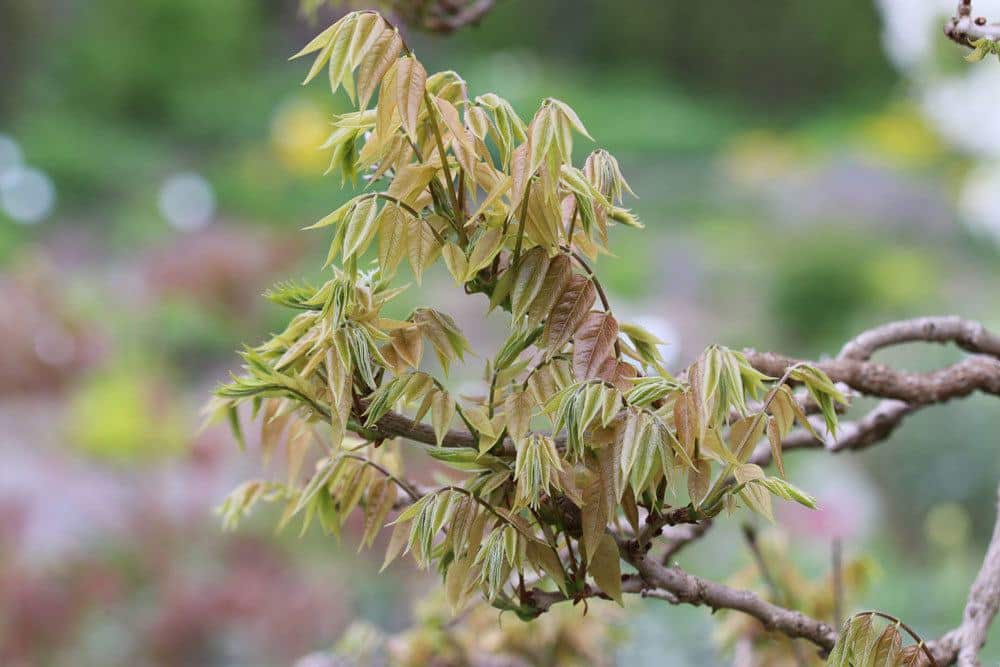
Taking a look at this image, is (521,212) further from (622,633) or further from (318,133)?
(318,133)

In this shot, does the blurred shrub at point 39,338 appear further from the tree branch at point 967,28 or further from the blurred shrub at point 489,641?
the tree branch at point 967,28

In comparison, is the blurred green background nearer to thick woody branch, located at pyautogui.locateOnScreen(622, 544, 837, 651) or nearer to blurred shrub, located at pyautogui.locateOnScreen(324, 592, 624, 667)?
blurred shrub, located at pyautogui.locateOnScreen(324, 592, 624, 667)

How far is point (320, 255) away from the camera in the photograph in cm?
547

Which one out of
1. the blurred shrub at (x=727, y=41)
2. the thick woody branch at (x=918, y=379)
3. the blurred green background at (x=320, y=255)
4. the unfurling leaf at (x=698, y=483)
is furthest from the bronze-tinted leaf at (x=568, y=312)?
the blurred shrub at (x=727, y=41)

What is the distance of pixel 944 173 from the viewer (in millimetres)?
6406

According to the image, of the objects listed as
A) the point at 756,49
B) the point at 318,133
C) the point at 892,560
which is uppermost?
the point at 756,49

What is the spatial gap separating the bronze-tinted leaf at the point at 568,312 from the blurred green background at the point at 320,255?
746mm

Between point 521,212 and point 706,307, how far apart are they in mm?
4673

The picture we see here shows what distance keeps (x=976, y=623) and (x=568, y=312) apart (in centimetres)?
38

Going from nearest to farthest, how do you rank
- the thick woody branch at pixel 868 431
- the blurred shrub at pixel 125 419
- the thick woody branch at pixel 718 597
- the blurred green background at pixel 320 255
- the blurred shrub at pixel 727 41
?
the thick woody branch at pixel 718 597 → the thick woody branch at pixel 868 431 → the blurred green background at pixel 320 255 → the blurred shrub at pixel 125 419 → the blurred shrub at pixel 727 41

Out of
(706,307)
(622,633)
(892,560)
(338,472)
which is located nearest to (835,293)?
(706,307)

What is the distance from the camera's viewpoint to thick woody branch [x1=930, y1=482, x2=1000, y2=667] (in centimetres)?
70

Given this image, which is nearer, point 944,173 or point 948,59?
point 948,59

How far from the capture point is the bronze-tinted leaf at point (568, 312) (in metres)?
0.59
